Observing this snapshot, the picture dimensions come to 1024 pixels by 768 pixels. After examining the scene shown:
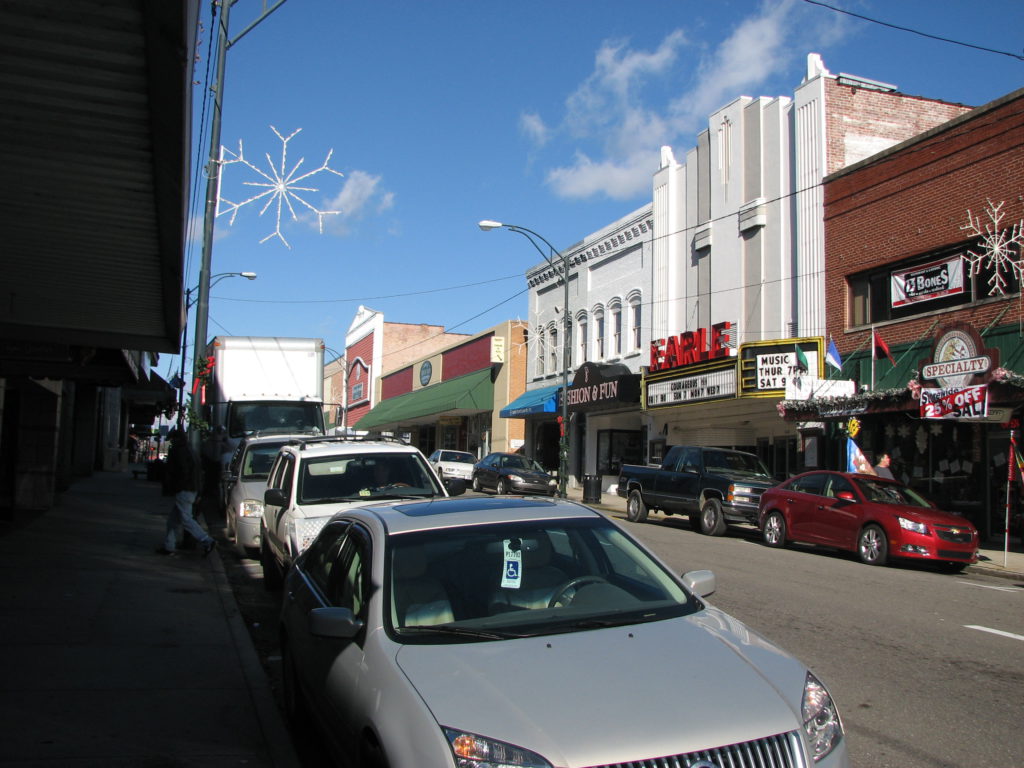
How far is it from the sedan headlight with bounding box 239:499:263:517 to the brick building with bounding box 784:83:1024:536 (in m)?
11.9

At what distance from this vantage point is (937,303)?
19734 millimetres

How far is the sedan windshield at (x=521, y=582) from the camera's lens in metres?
4.14

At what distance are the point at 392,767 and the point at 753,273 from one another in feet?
77.9

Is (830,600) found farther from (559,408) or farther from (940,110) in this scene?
(559,408)

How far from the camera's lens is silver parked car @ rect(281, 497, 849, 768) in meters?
3.18

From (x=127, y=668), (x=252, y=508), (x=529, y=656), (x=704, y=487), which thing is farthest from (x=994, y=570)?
(x=529, y=656)

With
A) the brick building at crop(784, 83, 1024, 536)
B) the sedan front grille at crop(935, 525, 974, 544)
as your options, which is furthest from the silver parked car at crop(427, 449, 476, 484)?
the sedan front grille at crop(935, 525, 974, 544)

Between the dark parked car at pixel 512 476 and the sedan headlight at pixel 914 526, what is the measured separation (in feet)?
47.6

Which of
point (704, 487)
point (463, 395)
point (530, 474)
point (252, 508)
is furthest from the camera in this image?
point (463, 395)

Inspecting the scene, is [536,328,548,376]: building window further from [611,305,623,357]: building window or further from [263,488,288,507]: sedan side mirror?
[263,488,288,507]: sedan side mirror

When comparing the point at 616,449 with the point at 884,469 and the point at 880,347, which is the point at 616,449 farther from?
the point at 884,469

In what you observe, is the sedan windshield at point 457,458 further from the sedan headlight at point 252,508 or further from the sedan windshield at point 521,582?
the sedan windshield at point 521,582

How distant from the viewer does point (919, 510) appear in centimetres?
1455

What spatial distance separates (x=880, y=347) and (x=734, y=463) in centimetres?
434
